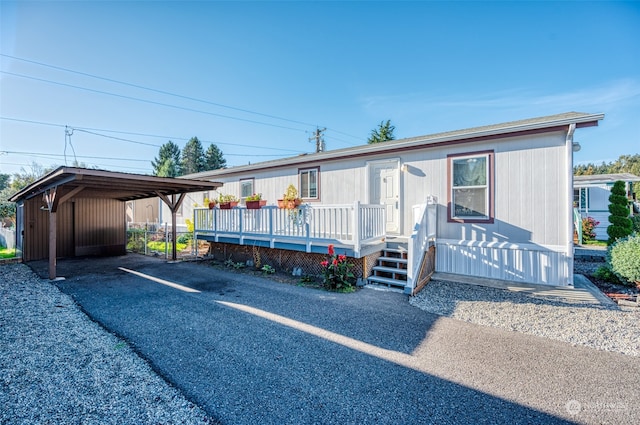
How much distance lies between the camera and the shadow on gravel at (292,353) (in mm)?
2328

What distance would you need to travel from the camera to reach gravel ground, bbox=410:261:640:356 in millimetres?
3760

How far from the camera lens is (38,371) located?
2965 millimetres

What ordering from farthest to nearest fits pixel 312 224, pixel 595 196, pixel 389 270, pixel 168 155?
pixel 168 155, pixel 595 196, pixel 312 224, pixel 389 270

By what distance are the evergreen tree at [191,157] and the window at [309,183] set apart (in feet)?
123

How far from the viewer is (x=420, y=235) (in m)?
6.05

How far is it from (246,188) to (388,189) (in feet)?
21.2

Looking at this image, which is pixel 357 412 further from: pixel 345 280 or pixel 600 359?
pixel 345 280

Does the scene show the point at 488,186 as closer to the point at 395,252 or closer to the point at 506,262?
the point at 506,262

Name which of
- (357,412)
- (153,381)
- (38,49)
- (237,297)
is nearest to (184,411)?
(153,381)

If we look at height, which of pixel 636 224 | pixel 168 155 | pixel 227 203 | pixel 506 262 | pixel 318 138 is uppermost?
pixel 168 155

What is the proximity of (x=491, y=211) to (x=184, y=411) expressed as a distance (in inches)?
272

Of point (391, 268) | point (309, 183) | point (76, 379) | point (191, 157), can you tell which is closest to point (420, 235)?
point (391, 268)

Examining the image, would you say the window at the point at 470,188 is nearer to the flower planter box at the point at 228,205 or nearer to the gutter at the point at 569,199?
the gutter at the point at 569,199

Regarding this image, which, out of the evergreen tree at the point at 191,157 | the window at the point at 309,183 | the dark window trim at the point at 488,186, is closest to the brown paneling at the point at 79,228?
the window at the point at 309,183
